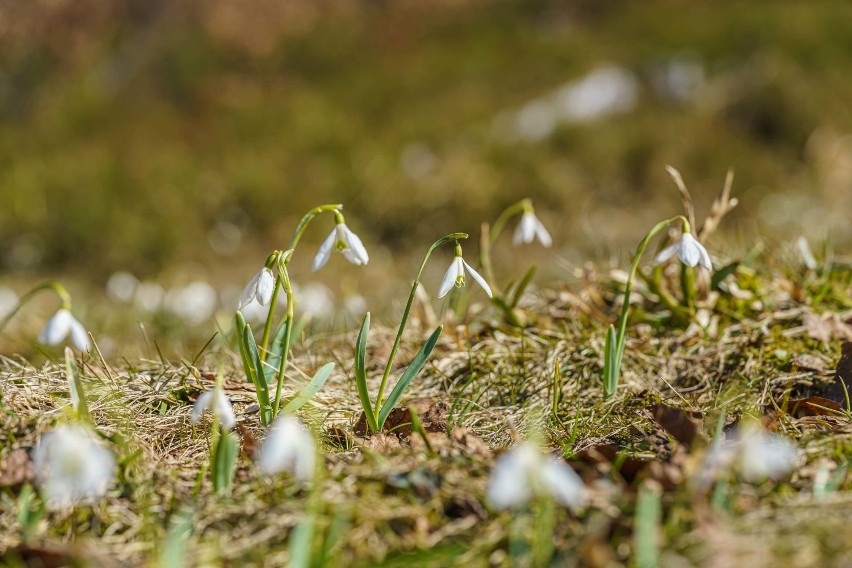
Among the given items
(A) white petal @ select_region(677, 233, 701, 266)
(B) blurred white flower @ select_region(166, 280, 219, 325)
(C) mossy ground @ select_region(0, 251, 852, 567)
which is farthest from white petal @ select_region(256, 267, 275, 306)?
(B) blurred white flower @ select_region(166, 280, 219, 325)

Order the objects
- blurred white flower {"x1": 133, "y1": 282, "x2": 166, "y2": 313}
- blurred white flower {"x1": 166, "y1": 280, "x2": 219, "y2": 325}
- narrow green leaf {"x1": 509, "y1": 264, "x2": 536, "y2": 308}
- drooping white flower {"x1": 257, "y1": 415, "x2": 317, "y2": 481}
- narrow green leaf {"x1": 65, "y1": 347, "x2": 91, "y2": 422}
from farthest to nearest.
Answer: blurred white flower {"x1": 133, "y1": 282, "x2": 166, "y2": 313} → blurred white flower {"x1": 166, "y1": 280, "x2": 219, "y2": 325} → narrow green leaf {"x1": 509, "y1": 264, "x2": 536, "y2": 308} → narrow green leaf {"x1": 65, "y1": 347, "x2": 91, "y2": 422} → drooping white flower {"x1": 257, "y1": 415, "x2": 317, "y2": 481}

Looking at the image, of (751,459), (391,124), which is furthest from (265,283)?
(391,124)

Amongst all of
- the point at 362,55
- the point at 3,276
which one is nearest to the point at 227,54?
the point at 362,55

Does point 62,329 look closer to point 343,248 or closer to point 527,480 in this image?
point 343,248

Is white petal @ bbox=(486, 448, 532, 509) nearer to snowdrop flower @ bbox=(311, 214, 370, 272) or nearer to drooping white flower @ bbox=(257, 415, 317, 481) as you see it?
drooping white flower @ bbox=(257, 415, 317, 481)

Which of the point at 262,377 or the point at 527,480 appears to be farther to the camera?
the point at 262,377

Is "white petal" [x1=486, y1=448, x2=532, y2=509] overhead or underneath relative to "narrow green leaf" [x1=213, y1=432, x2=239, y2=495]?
underneath

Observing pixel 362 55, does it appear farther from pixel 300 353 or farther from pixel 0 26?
pixel 300 353

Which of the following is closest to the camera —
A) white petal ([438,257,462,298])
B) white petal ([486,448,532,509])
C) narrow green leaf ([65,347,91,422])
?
white petal ([486,448,532,509])
